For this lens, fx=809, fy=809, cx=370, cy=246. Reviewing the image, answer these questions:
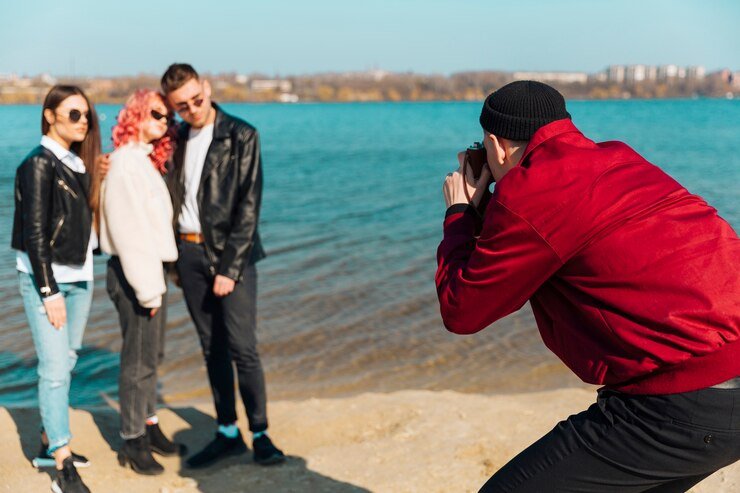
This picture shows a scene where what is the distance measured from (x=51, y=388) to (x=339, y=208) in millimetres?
13651

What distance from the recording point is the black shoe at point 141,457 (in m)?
4.90

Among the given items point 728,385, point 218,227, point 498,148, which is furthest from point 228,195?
point 728,385

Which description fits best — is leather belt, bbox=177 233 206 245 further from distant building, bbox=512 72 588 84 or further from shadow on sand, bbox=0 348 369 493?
distant building, bbox=512 72 588 84

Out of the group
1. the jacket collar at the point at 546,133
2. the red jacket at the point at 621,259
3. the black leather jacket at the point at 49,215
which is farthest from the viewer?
the black leather jacket at the point at 49,215

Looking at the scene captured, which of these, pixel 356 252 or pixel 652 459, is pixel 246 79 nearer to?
pixel 356 252

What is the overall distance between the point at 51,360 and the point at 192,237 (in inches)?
42.1

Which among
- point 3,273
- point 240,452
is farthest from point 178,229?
point 3,273

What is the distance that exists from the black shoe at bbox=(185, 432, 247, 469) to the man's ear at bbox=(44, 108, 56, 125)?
2184 millimetres

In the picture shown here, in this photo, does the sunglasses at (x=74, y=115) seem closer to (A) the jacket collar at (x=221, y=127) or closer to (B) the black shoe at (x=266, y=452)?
(A) the jacket collar at (x=221, y=127)

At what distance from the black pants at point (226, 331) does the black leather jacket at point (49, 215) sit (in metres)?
0.65

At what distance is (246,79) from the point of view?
134 meters

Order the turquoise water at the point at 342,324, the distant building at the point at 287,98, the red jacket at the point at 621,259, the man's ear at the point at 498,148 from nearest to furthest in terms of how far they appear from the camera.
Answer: the red jacket at the point at 621,259 < the man's ear at the point at 498,148 < the turquoise water at the point at 342,324 < the distant building at the point at 287,98

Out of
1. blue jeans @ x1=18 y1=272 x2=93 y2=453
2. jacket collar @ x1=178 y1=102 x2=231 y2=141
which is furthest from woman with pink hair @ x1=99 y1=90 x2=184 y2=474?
blue jeans @ x1=18 y1=272 x2=93 y2=453

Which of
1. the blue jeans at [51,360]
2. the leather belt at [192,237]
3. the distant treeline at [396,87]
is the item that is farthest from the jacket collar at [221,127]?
the distant treeline at [396,87]
